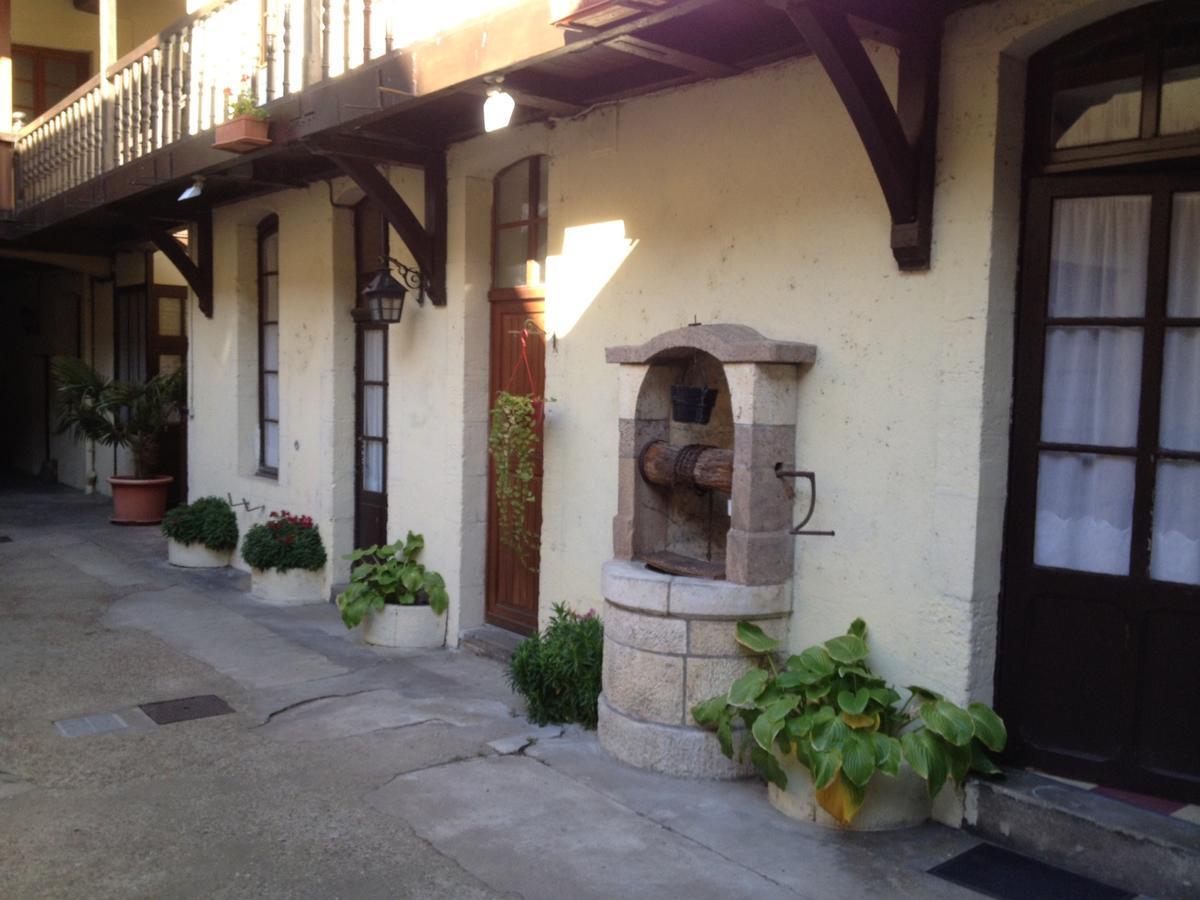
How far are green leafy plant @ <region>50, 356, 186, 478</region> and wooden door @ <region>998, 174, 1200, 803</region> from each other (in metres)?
9.66

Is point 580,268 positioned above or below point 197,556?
above

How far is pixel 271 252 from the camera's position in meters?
9.96

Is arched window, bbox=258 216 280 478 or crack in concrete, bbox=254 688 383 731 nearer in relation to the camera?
crack in concrete, bbox=254 688 383 731

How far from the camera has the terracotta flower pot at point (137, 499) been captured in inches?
465

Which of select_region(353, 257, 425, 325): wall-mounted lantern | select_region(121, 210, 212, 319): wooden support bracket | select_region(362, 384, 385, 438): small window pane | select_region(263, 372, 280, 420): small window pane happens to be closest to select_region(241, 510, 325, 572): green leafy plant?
select_region(362, 384, 385, 438): small window pane

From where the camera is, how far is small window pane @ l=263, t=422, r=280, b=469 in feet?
32.9

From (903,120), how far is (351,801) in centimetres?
357

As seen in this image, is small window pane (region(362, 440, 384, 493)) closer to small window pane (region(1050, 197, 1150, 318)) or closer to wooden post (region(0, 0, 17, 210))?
small window pane (region(1050, 197, 1150, 318))

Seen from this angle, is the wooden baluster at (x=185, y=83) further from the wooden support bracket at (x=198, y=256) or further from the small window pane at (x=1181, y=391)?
the small window pane at (x=1181, y=391)

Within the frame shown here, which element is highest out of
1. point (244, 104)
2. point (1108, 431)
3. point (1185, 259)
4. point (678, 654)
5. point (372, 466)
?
point (244, 104)

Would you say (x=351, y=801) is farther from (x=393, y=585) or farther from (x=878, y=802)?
(x=393, y=585)

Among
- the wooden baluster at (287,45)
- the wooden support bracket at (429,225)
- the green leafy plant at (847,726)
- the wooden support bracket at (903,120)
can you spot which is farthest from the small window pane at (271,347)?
the wooden support bracket at (903,120)

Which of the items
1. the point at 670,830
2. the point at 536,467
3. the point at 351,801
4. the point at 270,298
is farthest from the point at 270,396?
the point at 670,830

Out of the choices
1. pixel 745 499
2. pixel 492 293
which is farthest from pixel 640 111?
pixel 745 499
